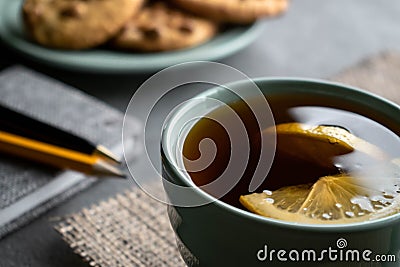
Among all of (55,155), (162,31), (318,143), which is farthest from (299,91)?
(162,31)

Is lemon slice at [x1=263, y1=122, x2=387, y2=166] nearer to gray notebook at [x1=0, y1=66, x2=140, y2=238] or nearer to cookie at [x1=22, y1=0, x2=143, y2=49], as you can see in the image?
gray notebook at [x1=0, y1=66, x2=140, y2=238]

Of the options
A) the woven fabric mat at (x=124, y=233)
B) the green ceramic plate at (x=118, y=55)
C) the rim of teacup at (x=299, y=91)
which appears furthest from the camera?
the green ceramic plate at (x=118, y=55)

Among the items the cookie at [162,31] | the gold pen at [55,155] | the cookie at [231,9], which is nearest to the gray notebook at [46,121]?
the gold pen at [55,155]

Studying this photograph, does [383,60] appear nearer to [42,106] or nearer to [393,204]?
[42,106]

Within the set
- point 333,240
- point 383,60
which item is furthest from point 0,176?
point 383,60

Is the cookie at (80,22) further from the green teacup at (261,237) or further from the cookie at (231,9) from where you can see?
the green teacup at (261,237)
